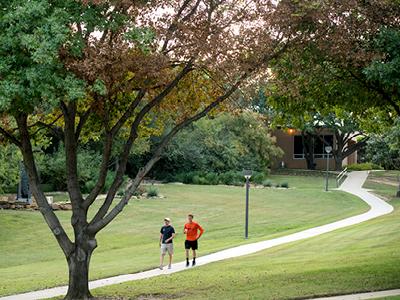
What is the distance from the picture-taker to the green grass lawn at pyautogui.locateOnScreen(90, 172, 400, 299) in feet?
45.3

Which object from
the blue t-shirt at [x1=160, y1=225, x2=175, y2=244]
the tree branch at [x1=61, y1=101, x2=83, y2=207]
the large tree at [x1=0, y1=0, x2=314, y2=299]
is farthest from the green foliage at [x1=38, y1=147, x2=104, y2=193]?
the tree branch at [x1=61, y1=101, x2=83, y2=207]

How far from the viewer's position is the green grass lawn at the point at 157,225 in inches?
821

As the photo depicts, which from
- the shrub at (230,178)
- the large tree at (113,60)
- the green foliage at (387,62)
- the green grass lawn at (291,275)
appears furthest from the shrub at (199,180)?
the green foliage at (387,62)

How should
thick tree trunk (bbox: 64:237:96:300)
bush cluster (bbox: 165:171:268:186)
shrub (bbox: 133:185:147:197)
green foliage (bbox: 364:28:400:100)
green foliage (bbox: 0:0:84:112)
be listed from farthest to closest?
bush cluster (bbox: 165:171:268:186), shrub (bbox: 133:185:147:197), thick tree trunk (bbox: 64:237:96:300), green foliage (bbox: 364:28:400:100), green foliage (bbox: 0:0:84:112)

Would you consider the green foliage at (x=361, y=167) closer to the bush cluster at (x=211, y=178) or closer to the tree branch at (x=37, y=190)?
the bush cluster at (x=211, y=178)

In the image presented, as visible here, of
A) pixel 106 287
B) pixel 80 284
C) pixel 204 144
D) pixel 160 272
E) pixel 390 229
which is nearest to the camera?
pixel 80 284

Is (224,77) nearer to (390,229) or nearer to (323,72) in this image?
(323,72)

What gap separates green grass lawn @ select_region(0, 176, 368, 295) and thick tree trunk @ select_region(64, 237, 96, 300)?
9.25 ft

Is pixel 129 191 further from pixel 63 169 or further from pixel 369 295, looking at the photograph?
pixel 63 169

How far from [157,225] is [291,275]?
17.6m

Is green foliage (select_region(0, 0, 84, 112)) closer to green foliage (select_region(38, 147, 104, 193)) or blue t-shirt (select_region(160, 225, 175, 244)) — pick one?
blue t-shirt (select_region(160, 225, 175, 244))

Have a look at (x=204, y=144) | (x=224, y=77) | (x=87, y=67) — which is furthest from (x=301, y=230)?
(x=204, y=144)

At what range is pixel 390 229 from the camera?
2541 centimetres

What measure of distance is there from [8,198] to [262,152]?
86.8 ft
